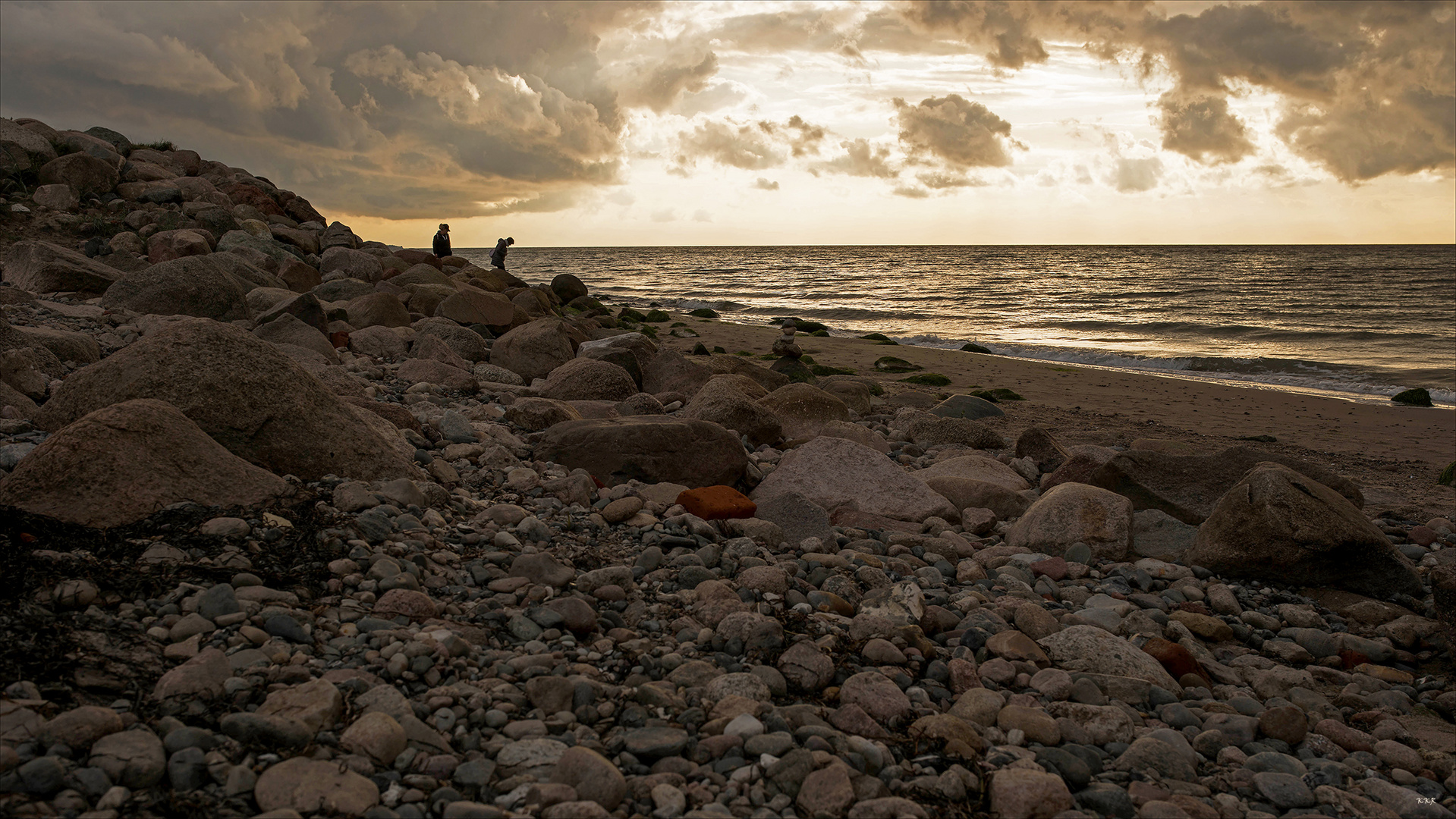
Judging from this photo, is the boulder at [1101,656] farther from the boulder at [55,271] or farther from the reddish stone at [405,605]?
the boulder at [55,271]

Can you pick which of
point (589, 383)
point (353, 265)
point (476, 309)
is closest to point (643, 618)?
point (589, 383)

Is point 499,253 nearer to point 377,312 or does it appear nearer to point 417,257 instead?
point 417,257

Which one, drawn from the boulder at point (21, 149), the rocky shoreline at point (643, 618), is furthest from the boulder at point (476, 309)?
the boulder at point (21, 149)

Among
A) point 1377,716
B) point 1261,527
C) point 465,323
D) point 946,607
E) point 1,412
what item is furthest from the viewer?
point 465,323

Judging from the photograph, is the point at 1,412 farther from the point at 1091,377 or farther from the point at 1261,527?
the point at 1091,377

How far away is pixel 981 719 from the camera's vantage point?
3.11 m

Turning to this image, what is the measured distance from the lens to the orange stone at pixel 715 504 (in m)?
4.92

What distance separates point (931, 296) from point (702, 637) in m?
Answer: 39.8

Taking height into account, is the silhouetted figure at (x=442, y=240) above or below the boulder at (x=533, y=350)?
above

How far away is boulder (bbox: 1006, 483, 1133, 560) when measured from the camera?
205 inches

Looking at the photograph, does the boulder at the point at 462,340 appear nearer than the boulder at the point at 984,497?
No

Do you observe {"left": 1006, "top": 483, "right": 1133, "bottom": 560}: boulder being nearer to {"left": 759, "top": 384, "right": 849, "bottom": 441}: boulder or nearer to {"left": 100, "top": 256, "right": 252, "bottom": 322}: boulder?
{"left": 759, "top": 384, "right": 849, "bottom": 441}: boulder

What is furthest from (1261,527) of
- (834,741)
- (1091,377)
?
(1091,377)

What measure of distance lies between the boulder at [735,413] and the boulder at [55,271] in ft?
25.4
